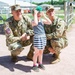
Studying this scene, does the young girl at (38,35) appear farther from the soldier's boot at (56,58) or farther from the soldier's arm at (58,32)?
the soldier's boot at (56,58)

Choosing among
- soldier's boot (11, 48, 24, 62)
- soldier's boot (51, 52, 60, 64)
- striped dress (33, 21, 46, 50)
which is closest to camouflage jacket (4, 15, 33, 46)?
soldier's boot (11, 48, 24, 62)

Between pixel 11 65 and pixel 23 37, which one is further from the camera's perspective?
pixel 11 65

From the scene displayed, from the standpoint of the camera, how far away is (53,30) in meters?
6.26

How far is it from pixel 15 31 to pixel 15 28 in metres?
0.07

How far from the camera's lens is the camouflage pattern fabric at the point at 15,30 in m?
5.98

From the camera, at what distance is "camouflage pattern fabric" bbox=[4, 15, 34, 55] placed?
19.6 feet

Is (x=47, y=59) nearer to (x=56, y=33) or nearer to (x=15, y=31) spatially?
(x=56, y=33)

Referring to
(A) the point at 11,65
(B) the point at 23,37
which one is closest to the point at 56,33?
(B) the point at 23,37

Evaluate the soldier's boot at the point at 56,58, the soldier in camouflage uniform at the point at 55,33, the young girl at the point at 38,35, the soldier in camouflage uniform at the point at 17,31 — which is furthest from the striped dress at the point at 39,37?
the soldier's boot at the point at 56,58

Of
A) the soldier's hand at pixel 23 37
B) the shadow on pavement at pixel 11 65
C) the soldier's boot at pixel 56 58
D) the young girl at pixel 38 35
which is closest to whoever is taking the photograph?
the young girl at pixel 38 35

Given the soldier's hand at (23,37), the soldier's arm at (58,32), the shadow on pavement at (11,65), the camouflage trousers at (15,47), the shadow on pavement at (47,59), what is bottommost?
the shadow on pavement at (47,59)

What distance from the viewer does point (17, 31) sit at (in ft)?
20.2

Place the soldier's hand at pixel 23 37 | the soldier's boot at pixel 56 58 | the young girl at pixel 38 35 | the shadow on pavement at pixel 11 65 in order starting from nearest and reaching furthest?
the young girl at pixel 38 35 < the shadow on pavement at pixel 11 65 < the soldier's hand at pixel 23 37 < the soldier's boot at pixel 56 58

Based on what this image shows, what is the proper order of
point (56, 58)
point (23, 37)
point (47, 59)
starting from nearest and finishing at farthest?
point (23, 37), point (56, 58), point (47, 59)
